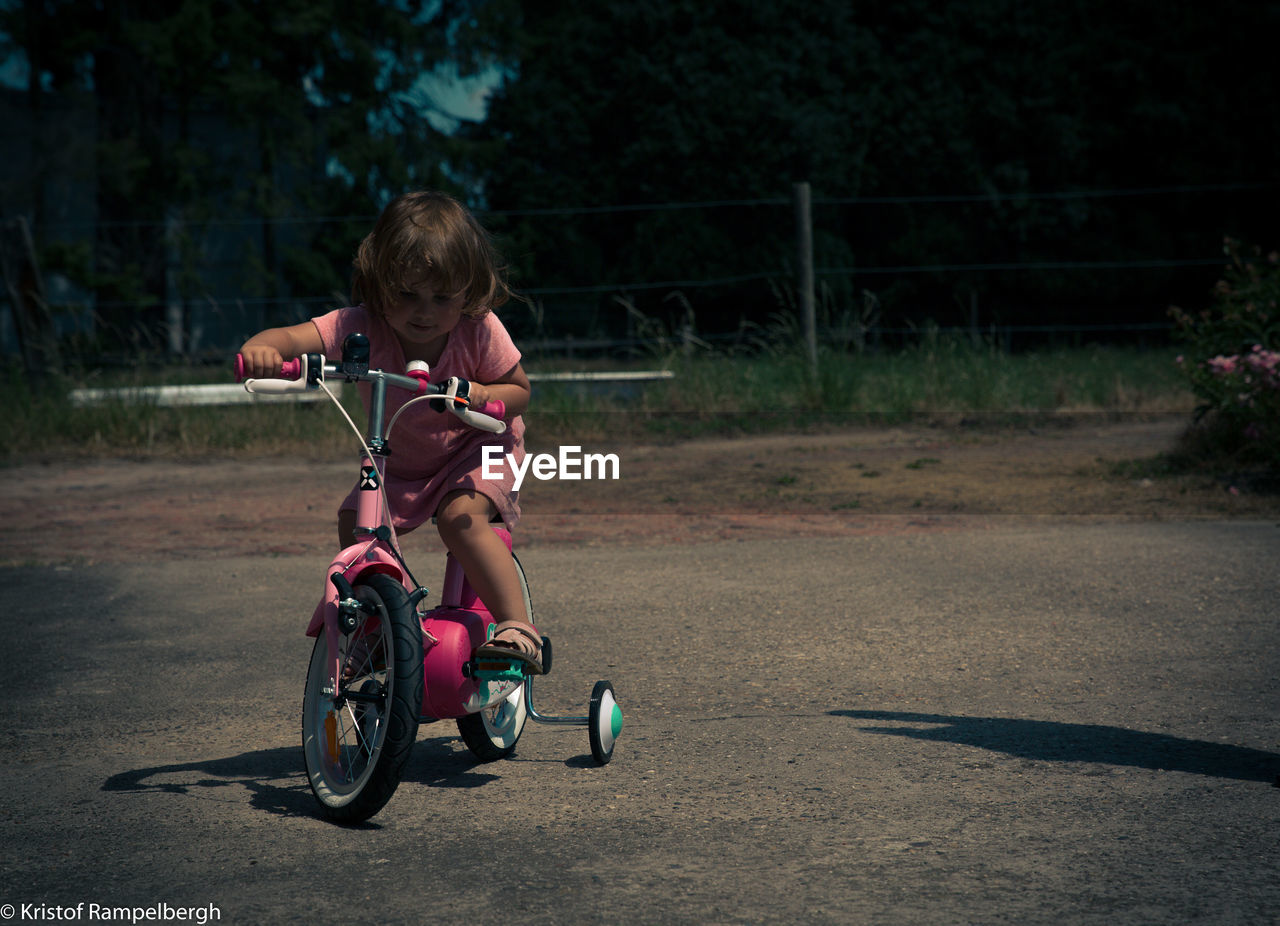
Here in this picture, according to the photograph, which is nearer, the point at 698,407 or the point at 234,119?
the point at 698,407

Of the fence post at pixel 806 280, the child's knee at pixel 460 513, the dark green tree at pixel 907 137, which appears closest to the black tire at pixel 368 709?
the child's knee at pixel 460 513

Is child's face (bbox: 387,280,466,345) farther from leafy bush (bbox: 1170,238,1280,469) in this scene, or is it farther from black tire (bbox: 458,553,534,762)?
leafy bush (bbox: 1170,238,1280,469)

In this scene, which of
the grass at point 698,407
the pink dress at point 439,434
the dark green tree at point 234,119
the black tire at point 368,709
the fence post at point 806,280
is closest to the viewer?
the black tire at point 368,709

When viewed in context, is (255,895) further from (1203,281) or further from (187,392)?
(1203,281)

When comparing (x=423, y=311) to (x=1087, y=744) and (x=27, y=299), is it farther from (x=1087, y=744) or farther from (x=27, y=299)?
(x=27, y=299)

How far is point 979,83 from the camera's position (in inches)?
1362

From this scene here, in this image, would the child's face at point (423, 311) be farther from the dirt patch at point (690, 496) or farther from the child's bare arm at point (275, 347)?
the dirt patch at point (690, 496)

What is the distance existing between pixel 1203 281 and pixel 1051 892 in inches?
1308

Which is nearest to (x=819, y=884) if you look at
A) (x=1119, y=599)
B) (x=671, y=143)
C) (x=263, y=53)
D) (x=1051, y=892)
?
(x=1051, y=892)

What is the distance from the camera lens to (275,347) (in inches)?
135

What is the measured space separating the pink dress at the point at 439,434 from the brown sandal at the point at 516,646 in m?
0.30

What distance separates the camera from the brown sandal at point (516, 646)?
3.49m

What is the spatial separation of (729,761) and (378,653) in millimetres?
996

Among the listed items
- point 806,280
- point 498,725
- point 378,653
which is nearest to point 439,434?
point 378,653
